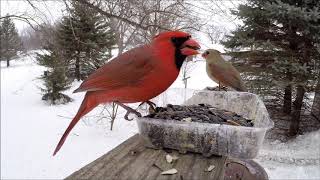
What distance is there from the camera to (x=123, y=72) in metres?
1.08

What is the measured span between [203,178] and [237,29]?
6.54 metres

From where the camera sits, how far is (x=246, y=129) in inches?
39.0

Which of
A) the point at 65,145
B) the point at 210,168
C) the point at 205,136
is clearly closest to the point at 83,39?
the point at 65,145

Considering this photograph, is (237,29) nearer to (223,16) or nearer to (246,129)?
(223,16)

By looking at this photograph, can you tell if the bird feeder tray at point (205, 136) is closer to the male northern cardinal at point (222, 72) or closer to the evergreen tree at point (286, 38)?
the male northern cardinal at point (222, 72)

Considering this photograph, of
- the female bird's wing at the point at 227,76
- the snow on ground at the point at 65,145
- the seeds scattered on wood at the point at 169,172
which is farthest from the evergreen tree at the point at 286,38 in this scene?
the seeds scattered on wood at the point at 169,172

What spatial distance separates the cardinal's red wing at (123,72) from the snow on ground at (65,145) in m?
3.18

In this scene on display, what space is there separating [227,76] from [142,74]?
1.77m

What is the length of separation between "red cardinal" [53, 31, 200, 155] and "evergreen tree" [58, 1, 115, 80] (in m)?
4.48

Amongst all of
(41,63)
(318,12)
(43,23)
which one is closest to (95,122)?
(41,63)

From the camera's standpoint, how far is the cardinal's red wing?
1053 millimetres

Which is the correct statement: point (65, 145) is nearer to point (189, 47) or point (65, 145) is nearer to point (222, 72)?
point (222, 72)

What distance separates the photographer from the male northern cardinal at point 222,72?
8.75 feet

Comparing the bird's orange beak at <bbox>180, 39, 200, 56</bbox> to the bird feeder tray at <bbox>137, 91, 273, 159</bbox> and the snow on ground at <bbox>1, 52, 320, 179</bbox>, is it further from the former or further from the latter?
the snow on ground at <bbox>1, 52, 320, 179</bbox>
